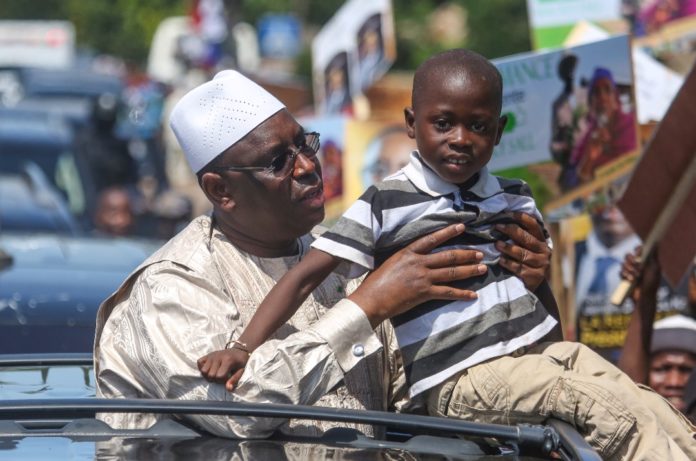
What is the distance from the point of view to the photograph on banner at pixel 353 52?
997cm

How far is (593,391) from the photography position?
3123 millimetres

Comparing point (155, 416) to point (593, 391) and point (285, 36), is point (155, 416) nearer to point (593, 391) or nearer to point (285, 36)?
point (593, 391)

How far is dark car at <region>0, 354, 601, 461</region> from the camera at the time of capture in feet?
9.15

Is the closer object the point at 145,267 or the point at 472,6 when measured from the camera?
the point at 145,267

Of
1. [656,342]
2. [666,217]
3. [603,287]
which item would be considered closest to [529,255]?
[666,217]

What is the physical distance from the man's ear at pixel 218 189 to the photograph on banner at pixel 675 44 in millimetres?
4789

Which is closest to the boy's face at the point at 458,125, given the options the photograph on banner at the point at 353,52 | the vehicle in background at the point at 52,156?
the photograph on banner at the point at 353,52

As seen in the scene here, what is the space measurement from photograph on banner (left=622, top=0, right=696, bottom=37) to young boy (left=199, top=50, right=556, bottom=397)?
5.01 m

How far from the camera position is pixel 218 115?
3.58 meters

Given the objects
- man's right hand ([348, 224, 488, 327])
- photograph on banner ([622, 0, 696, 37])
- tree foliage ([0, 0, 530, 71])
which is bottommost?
man's right hand ([348, 224, 488, 327])

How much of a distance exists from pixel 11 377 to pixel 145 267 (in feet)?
2.27

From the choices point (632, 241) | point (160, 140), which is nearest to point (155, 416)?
point (632, 241)

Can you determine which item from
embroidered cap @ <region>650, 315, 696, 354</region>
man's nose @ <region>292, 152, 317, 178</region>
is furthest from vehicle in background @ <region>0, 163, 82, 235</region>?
man's nose @ <region>292, 152, 317, 178</region>

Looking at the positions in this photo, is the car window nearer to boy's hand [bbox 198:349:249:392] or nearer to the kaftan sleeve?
the kaftan sleeve
